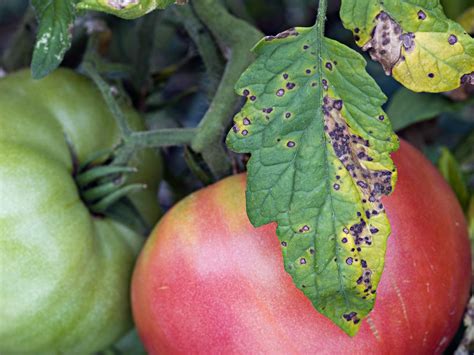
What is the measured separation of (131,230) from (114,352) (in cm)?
32

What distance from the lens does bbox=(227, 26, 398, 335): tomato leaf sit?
0.65 metres

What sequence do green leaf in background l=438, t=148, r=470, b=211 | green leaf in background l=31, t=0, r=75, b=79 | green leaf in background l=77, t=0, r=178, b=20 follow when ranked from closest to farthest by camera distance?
1. green leaf in background l=77, t=0, r=178, b=20
2. green leaf in background l=31, t=0, r=75, b=79
3. green leaf in background l=438, t=148, r=470, b=211

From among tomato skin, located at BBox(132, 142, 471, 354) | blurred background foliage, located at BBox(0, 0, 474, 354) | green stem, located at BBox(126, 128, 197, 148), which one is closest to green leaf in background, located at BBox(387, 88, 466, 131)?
blurred background foliage, located at BBox(0, 0, 474, 354)

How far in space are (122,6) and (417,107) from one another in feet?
Answer: 1.74

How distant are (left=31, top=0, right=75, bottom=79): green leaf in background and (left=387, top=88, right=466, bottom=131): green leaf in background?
1.57 ft

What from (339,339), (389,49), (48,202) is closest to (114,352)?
(48,202)

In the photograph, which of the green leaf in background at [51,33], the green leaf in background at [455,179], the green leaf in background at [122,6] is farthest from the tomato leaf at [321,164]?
the green leaf in background at [455,179]

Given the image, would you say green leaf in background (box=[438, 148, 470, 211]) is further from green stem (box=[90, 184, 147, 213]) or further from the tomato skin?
green stem (box=[90, 184, 147, 213])

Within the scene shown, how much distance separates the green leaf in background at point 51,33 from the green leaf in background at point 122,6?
140 mm

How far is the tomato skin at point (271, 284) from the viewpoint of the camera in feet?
2.30

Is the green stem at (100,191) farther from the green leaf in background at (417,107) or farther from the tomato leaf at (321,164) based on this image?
the green leaf in background at (417,107)

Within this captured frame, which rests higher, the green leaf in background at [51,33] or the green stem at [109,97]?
the green leaf in background at [51,33]

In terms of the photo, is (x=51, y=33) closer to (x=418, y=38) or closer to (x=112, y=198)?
(x=112, y=198)

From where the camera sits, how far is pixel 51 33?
771mm
